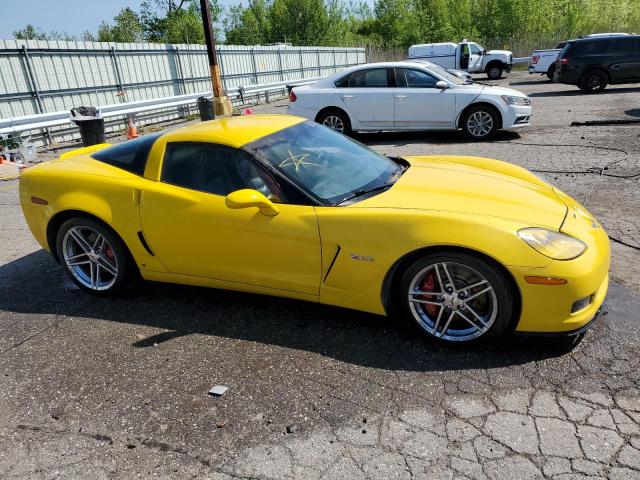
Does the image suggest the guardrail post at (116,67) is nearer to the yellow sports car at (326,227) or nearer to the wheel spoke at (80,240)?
the yellow sports car at (326,227)

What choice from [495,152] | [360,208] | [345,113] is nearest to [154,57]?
[345,113]

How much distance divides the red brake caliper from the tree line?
42110mm

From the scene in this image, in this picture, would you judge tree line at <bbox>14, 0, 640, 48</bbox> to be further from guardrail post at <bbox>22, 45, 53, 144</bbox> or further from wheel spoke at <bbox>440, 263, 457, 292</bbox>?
wheel spoke at <bbox>440, 263, 457, 292</bbox>

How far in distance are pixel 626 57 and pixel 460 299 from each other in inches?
661

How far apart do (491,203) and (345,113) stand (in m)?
7.58

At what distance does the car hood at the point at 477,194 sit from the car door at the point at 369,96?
21.0 feet

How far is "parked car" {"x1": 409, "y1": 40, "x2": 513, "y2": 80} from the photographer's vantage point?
26.7 m

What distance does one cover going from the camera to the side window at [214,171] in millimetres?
3352

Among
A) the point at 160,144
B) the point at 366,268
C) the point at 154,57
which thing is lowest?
the point at 366,268

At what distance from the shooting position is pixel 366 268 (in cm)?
300

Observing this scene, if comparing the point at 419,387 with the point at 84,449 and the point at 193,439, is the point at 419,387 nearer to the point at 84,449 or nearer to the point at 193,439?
the point at 193,439

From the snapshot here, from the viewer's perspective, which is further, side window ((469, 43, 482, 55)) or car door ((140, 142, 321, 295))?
side window ((469, 43, 482, 55))

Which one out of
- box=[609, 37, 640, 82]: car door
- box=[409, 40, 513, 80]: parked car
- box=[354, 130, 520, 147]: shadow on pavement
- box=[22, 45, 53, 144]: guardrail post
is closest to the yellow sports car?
box=[354, 130, 520, 147]: shadow on pavement

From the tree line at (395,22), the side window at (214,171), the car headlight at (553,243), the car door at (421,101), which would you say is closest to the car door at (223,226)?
the side window at (214,171)
